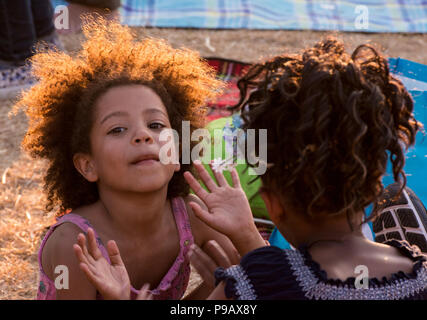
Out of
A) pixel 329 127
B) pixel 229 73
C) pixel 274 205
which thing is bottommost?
pixel 229 73

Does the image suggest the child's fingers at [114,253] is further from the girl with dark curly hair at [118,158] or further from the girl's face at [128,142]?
the girl's face at [128,142]

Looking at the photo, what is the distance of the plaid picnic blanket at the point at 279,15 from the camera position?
500cm

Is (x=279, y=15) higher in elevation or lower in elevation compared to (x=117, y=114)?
lower

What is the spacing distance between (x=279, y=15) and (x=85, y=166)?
3685mm

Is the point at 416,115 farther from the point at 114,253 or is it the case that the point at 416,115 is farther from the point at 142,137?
the point at 114,253

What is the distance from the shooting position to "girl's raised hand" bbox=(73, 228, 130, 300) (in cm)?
143

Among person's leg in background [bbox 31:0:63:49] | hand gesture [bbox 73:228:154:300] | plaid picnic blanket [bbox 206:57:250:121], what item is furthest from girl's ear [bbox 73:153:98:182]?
person's leg in background [bbox 31:0:63:49]

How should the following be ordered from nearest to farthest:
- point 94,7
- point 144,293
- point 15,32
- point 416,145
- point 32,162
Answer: point 144,293, point 416,145, point 32,162, point 15,32, point 94,7

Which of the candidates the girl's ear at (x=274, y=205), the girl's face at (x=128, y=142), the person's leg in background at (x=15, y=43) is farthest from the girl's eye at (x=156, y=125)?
the person's leg in background at (x=15, y=43)

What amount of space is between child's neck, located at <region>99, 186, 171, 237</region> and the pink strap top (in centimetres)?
9

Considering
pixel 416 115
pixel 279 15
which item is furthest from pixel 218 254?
pixel 279 15

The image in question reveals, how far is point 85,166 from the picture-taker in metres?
1.85

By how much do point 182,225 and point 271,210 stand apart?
54cm

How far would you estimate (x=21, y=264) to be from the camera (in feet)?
7.63
